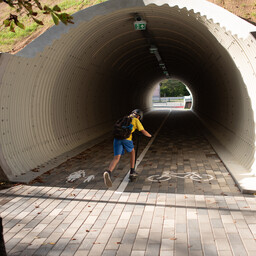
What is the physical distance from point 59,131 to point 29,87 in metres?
2.74

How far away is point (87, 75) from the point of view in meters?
14.5

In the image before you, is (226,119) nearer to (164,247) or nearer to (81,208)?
(81,208)

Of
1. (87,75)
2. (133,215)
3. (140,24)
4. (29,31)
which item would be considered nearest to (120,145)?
(133,215)

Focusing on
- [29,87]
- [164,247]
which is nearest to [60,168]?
[29,87]

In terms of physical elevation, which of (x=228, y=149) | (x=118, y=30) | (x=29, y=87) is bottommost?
(x=228, y=149)

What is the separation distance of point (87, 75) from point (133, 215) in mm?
9641

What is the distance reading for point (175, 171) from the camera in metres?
9.00

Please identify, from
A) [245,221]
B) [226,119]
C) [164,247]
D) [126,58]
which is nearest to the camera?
[164,247]

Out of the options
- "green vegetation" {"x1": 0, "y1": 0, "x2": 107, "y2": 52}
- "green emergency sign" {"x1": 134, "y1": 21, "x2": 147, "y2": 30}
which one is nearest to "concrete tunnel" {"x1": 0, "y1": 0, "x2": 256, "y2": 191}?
"green emergency sign" {"x1": 134, "y1": 21, "x2": 147, "y2": 30}

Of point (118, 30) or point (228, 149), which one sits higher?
point (118, 30)

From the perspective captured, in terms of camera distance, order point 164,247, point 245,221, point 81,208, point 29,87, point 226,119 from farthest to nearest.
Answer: point 226,119 < point 29,87 < point 81,208 < point 245,221 < point 164,247

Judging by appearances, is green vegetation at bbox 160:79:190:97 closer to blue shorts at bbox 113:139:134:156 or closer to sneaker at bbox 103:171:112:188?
blue shorts at bbox 113:139:134:156

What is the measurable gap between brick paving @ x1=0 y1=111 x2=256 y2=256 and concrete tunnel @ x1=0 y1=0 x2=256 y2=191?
119 centimetres

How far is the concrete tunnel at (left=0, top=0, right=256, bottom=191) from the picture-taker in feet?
26.9
